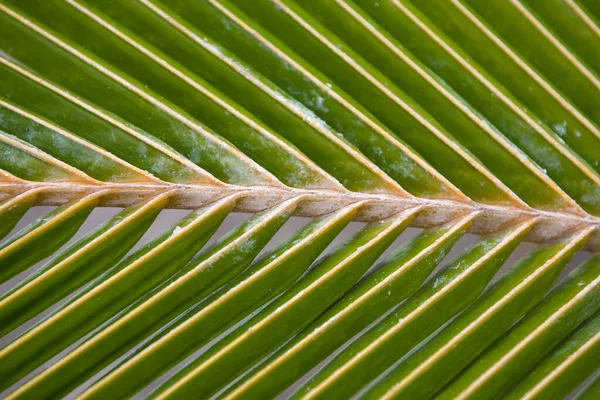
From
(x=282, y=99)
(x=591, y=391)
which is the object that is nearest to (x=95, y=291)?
(x=282, y=99)

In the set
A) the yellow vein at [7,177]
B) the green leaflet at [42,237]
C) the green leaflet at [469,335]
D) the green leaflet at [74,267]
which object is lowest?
the green leaflet at [469,335]

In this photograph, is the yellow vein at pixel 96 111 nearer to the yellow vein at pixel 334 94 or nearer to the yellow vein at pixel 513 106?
the yellow vein at pixel 334 94

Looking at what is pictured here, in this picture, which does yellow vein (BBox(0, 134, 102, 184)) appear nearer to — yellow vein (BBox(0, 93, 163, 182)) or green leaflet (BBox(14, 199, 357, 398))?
yellow vein (BBox(0, 93, 163, 182))

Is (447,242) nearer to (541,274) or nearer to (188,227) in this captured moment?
(541,274)

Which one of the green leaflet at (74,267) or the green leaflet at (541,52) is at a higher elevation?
the green leaflet at (74,267)

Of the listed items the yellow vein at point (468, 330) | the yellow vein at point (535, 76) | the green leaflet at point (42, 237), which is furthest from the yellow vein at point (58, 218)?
the yellow vein at point (535, 76)

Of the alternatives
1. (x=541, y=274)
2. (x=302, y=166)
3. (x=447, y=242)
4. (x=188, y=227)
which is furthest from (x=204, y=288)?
(x=541, y=274)

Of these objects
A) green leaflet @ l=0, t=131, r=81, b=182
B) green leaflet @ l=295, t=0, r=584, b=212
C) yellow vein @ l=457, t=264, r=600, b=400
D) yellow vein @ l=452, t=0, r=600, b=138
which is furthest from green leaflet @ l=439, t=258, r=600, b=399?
green leaflet @ l=0, t=131, r=81, b=182
